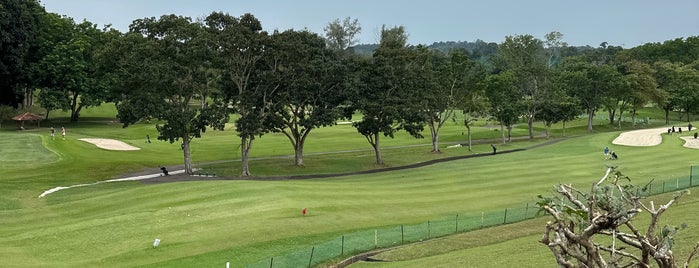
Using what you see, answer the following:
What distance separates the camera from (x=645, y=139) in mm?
79438

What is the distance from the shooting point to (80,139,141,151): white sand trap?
235ft

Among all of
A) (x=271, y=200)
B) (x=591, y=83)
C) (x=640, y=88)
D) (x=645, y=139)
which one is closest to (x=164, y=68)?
(x=271, y=200)

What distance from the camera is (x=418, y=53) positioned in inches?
2805

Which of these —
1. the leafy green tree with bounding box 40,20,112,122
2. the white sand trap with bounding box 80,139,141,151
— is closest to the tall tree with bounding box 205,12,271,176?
the white sand trap with bounding box 80,139,141,151

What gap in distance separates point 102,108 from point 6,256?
330 feet

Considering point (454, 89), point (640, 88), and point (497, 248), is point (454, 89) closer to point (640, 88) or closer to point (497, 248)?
point (640, 88)

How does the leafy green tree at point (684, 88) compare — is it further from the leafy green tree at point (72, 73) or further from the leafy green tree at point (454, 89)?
the leafy green tree at point (72, 73)

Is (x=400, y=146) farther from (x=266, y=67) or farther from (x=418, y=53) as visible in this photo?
(x=266, y=67)

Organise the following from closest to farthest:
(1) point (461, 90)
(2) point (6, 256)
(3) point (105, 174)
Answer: (2) point (6, 256), (3) point (105, 174), (1) point (461, 90)

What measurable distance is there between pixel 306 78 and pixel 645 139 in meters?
52.8

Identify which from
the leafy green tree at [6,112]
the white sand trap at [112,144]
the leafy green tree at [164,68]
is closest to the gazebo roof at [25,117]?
the leafy green tree at [6,112]

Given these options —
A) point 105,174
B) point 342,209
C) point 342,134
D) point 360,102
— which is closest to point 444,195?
point 342,209

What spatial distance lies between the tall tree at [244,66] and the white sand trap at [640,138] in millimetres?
52264

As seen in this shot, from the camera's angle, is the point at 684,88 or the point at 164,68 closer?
the point at 164,68
